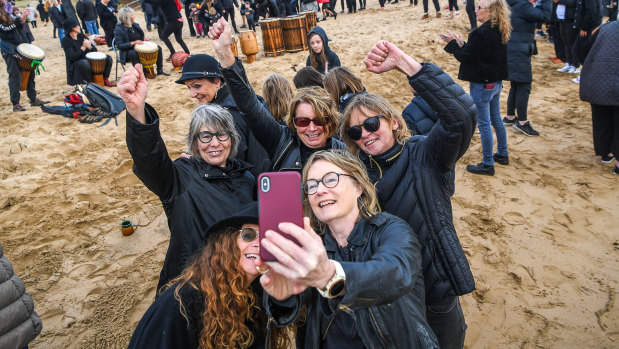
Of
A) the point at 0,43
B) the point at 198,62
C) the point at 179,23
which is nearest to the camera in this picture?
the point at 198,62

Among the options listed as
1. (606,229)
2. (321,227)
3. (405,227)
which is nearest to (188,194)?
(321,227)

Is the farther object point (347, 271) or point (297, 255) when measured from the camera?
point (347, 271)

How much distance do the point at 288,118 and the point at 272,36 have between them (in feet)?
25.2

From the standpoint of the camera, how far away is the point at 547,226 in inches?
159

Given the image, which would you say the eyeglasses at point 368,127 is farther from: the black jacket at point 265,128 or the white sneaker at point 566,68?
the white sneaker at point 566,68

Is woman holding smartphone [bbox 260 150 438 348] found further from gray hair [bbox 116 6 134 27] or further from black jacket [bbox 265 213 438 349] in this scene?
gray hair [bbox 116 6 134 27]

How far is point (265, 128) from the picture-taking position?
8.72 feet

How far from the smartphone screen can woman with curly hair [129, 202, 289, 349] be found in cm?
54

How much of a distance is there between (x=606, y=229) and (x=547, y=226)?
53 centimetres

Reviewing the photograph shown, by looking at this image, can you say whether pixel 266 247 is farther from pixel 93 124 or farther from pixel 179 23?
pixel 179 23

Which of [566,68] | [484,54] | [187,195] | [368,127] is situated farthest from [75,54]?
[566,68]

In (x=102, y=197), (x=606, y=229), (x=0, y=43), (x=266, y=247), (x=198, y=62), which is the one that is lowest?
(x=606, y=229)

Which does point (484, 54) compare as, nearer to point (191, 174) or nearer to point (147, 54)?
point (191, 174)

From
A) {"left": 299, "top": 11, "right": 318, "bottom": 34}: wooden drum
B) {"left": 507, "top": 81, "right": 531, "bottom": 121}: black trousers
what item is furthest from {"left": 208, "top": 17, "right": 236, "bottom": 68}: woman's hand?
{"left": 299, "top": 11, "right": 318, "bottom": 34}: wooden drum
